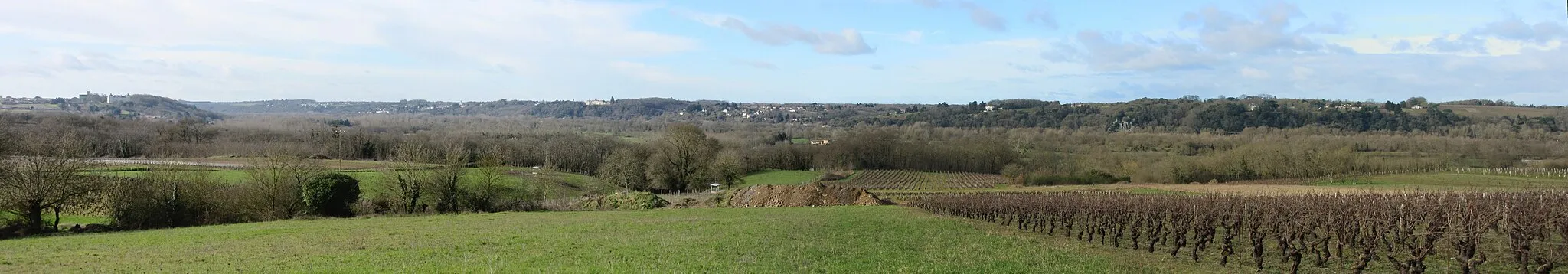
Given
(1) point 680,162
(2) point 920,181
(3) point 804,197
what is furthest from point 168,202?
(2) point 920,181

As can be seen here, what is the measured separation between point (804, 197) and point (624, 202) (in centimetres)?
1159

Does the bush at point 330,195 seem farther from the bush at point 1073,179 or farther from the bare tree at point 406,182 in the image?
the bush at point 1073,179

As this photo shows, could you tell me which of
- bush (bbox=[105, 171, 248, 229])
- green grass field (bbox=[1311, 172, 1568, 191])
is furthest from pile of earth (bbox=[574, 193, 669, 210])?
green grass field (bbox=[1311, 172, 1568, 191])

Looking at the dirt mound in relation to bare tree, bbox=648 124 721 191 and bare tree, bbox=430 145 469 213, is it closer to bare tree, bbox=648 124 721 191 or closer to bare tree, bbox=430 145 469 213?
bare tree, bbox=430 145 469 213

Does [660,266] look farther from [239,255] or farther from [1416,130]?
[1416,130]

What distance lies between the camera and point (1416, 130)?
474ft

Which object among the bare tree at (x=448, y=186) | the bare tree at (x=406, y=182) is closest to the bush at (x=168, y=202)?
the bare tree at (x=406, y=182)

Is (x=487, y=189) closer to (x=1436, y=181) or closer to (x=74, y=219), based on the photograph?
(x=74, y=219)

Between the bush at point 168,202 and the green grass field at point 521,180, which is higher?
the bush at point 168,202

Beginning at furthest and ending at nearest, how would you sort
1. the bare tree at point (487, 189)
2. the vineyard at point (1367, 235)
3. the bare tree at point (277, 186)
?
1. the bare tree at point (487, 189)
2. the bare tree at point (277, 186)
3. the vineyard at point (1367, 235)

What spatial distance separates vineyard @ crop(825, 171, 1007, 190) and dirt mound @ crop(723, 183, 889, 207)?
77.2ft

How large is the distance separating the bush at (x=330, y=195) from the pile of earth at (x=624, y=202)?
13.2m

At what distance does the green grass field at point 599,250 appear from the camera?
16.2m

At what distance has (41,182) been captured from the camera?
32.2 m
